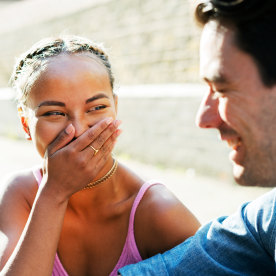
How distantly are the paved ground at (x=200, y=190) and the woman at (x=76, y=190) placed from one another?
172 cm

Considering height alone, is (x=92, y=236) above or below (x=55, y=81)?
below

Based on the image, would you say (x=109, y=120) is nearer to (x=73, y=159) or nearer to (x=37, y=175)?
(x=73, y=159)

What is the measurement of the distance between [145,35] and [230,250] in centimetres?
780

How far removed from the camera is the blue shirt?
1.85 m

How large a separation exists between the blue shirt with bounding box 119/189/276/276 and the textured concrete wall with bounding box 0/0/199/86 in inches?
221

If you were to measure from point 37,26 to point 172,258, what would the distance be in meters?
13.0

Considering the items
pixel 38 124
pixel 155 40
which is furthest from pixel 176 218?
pixel 155 40

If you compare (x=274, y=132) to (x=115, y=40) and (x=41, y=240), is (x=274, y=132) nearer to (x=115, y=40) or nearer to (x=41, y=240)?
(x=41, y=240)

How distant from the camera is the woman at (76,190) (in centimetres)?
220

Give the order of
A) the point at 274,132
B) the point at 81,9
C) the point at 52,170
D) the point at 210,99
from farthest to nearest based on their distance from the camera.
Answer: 1. the point at 81,9
2. the point at 52,170
3. the point at 210,99
4. the point at 274,132

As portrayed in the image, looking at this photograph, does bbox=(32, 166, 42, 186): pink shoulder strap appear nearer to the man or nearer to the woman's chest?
the woman's chest

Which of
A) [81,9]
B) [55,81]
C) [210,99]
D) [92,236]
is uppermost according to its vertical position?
[81,9]

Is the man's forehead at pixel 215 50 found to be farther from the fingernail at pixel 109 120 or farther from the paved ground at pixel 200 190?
the paved ground at pixel 200 190

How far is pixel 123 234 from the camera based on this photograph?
2.63 m
